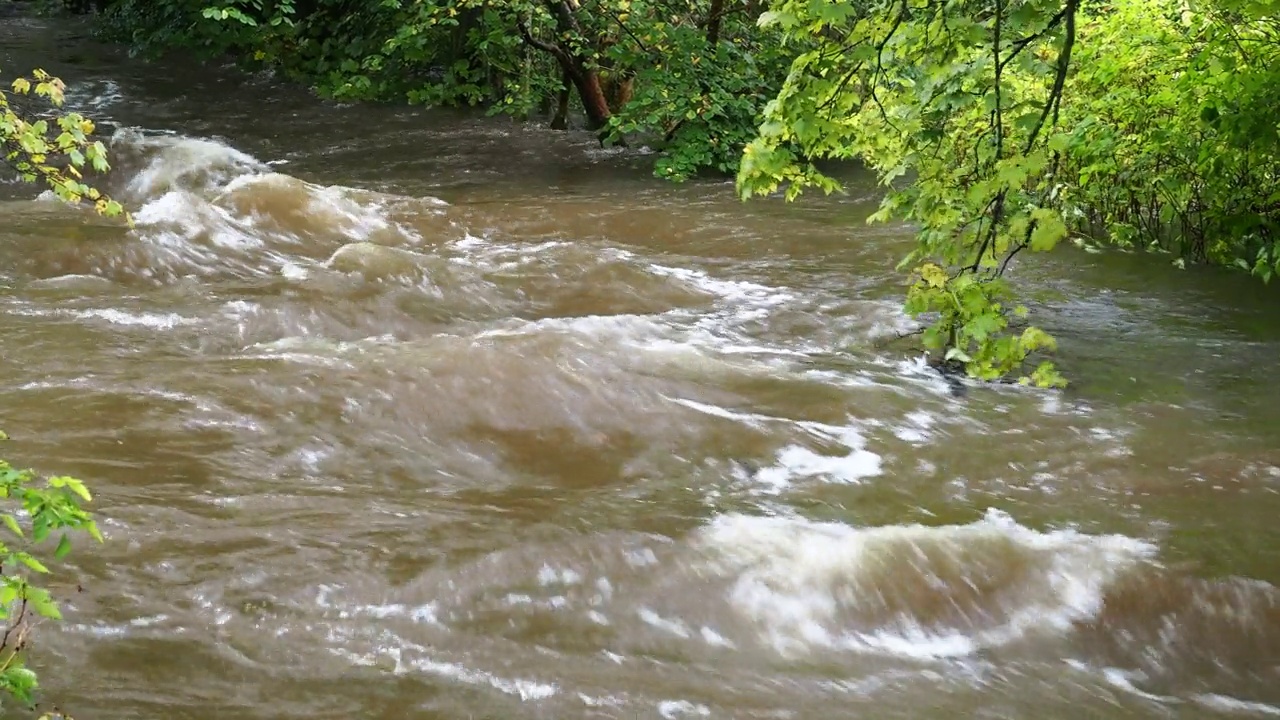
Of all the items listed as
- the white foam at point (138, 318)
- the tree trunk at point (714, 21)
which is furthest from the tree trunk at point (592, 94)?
the white foam at point (138, 318)

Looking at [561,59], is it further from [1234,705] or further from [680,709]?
[1234,705]

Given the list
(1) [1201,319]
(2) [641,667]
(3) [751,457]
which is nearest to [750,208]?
(1) [1201,319]

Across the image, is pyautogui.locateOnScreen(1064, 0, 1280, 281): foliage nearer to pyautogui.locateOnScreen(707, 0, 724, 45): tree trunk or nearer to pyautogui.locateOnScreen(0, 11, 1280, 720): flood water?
pyautogui.locateOnScreen(0, 11, 1280, 720): flood water

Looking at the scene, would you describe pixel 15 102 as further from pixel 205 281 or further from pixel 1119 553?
pixel 1119 553

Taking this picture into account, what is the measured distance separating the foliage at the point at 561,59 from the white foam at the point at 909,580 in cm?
721

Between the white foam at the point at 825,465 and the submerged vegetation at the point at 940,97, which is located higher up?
the submerged vegetation at the point at 940,97

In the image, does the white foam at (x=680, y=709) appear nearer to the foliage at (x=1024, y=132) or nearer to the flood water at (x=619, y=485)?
the flood water at (x=619, y=485)

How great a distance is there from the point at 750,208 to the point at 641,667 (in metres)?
7.49

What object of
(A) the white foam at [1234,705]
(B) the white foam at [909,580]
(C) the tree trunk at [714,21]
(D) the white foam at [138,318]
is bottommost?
(A) the white foam at [1234,705]

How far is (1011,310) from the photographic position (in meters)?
6.74

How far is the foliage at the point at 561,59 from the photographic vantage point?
11.8m

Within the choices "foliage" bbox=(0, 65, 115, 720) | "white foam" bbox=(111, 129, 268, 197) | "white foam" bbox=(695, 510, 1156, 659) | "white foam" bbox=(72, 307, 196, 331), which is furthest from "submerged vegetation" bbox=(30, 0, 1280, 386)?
"white foam" bbox=(72, 307, 196, 331)

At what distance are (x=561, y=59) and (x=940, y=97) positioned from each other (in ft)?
29.1

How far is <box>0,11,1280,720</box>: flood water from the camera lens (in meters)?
3.05
